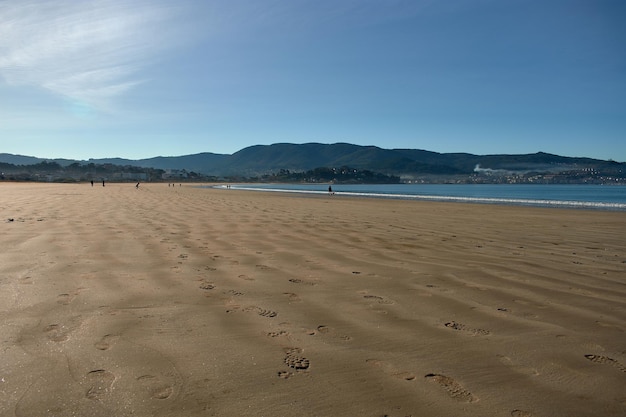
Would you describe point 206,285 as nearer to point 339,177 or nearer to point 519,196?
point 519,196

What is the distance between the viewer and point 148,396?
220cm

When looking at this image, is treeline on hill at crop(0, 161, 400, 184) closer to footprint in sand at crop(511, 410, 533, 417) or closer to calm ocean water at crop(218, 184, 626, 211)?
calm ocean water at crop(218, 184, 626, 211)

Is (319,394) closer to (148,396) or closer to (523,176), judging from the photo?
(148,396)

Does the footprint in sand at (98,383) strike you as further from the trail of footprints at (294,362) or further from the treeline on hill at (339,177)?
the treeline on hill at (339,177)

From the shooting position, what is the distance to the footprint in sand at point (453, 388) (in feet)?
7.38

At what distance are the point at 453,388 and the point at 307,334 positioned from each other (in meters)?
1.13

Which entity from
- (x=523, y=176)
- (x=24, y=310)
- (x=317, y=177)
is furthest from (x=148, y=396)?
(x=523, y=176)

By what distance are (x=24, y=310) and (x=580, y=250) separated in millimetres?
8076

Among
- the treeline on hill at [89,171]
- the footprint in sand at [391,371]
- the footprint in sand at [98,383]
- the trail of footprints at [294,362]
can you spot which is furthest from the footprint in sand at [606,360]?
the treeline on hill at [89,171]

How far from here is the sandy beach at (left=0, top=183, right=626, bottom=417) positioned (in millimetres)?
2207

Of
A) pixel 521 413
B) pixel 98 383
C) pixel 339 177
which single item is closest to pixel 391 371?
pixel 521 413

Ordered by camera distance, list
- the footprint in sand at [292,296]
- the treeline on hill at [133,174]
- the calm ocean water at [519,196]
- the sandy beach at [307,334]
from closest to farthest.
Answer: the sandy beach at [307,334], the footprint in sand at [292,296], the calm ocean water at [519,196], the treeline on hill at [133,174]

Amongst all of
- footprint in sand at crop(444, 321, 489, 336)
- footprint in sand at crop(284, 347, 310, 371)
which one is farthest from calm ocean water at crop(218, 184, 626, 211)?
footprint in sand at crop(284, 347, 310, 371)

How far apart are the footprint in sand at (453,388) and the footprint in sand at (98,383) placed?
1816 mm
